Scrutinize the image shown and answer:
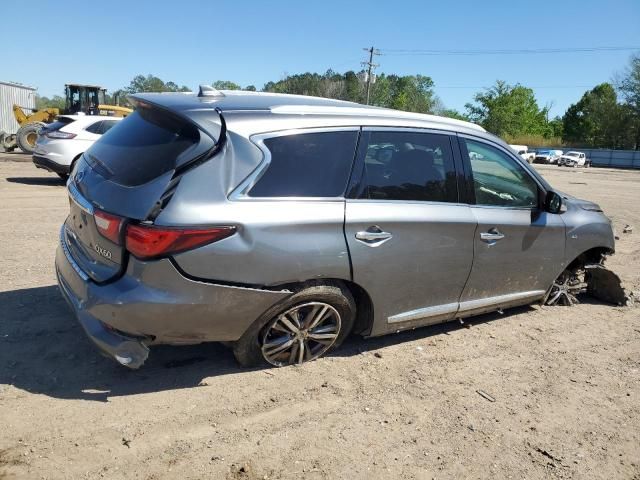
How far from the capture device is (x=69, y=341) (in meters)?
3.67

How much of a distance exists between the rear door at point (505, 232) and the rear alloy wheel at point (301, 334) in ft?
3.99

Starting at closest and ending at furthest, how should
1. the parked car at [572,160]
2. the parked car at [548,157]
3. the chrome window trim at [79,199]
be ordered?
the chrome window trim at [79,199]
the parked car at [572,160]
the parked car at [548,157]

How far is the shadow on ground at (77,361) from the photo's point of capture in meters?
3.15

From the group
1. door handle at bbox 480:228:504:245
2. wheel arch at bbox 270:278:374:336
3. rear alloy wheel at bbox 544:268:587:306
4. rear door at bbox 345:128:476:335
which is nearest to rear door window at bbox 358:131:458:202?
rear door at bbox 345:128:476:335

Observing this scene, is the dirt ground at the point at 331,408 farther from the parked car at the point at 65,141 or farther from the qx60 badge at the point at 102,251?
the parked car at the point at 65,141

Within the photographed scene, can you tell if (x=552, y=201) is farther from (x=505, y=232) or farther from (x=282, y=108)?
(x=282, y=108)

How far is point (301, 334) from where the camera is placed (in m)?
3.44

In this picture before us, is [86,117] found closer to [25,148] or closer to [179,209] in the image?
[25,148]

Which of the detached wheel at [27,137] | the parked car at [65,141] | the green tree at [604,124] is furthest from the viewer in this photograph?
the green tree at [604,124]

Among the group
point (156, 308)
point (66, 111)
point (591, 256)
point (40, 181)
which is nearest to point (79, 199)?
point (156, 308)

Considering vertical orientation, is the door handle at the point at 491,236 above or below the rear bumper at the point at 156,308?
above

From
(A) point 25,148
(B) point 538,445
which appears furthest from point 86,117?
(B) point 538,445

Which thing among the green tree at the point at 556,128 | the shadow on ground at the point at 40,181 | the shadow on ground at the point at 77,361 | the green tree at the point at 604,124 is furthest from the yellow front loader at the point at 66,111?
the green tree at the point at 556,128

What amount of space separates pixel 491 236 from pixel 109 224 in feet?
9.20
